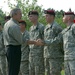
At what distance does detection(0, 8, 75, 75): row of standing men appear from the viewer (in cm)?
727

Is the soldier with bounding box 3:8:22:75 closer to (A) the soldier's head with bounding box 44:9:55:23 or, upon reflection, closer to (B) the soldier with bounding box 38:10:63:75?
(B) the soldier with bounding box 38:10:63:75

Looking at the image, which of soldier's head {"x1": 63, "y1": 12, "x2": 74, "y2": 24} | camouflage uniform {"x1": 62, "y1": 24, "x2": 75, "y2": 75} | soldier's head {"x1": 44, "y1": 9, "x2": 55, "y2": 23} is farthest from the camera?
soldier's head {"x1": 44, "y1": 9, "x2": 55, "y2": 23}

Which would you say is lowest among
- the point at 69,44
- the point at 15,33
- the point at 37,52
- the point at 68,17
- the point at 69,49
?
the point at 37,52

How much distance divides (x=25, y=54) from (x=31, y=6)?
22566mm

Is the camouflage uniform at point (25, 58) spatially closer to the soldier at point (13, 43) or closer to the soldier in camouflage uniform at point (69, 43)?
the soldier in camouflage uniform at point (69, 43)

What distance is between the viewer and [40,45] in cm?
854

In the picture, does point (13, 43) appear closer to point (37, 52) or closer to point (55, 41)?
point (55, 41)

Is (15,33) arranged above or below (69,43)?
above

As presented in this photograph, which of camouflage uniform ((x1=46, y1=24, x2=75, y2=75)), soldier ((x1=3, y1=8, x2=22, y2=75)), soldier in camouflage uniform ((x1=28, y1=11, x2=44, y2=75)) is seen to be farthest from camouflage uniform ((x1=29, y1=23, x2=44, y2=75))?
soldier ((x1=3, y1=8, x2=22, y2=75))

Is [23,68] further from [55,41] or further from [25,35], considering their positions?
[55,41]

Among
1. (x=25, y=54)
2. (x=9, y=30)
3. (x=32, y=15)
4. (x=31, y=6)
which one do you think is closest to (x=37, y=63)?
(x=25, y=54)

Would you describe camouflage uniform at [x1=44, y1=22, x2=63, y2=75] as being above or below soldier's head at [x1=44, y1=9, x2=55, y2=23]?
below

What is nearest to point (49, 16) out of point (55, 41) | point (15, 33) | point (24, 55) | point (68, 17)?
point (55, 41)

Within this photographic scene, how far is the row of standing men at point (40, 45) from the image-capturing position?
7270mm
